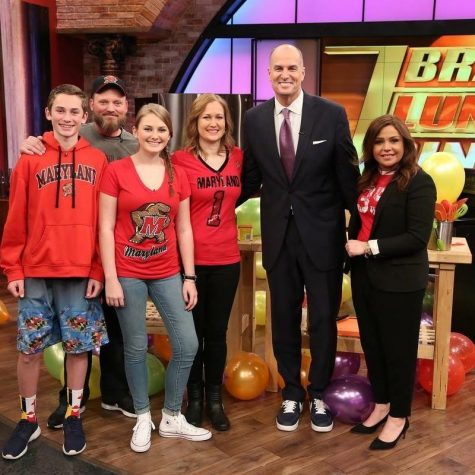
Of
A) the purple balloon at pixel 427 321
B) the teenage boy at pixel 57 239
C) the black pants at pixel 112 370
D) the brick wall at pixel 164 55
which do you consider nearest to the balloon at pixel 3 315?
the black pants at pixel 112 370

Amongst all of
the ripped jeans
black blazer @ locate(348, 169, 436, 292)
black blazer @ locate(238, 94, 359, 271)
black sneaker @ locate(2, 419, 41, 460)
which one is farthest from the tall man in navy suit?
black sneaker @ locate(2, 419, 41, 460)

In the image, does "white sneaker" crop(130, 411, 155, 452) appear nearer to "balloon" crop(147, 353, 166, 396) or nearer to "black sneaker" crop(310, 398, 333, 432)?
"balloon" crop(147, 353, 166, 396)

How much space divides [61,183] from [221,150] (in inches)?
26.9

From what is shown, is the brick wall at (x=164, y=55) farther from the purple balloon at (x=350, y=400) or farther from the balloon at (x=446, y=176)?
the purple balloon at (x=350, y=400)

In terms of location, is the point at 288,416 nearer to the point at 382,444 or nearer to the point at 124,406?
the point at 382,444

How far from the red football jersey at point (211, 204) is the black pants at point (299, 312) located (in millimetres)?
269

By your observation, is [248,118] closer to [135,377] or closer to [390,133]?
[390,133]

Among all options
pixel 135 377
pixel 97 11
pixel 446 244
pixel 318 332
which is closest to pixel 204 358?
pixel 135 377

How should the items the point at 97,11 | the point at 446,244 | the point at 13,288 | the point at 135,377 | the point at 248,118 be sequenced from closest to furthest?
the point at 13,288 → the point at 135,377 → the point at 248,118 → the point at 446,244 → the point at 97,11

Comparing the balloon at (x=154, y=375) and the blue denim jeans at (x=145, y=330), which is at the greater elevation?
the blue denim jeans at (x=145, y=330)

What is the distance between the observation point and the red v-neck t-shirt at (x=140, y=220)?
2422 mm

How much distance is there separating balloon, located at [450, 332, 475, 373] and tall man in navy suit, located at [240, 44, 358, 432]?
872mm

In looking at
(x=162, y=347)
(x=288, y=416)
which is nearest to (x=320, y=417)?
(x=288, y=416)

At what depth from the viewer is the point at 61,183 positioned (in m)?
2.39
